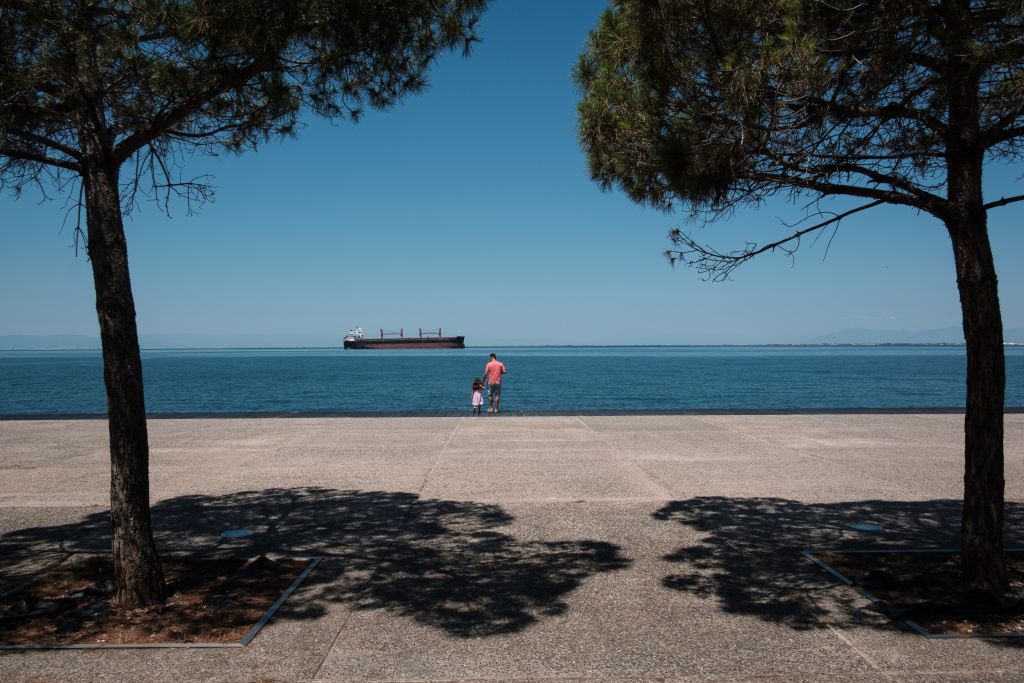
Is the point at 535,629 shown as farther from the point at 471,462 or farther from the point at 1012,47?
the point at 471,462

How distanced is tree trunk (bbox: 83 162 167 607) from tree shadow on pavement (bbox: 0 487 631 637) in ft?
3.39

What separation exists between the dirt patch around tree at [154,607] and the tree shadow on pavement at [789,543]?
2.89 meters

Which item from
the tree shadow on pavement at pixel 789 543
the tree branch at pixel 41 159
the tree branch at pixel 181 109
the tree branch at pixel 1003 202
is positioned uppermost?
the tree branch at pixel 181 109

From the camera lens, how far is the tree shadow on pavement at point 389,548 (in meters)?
4.70

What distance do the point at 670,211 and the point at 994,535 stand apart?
3.23 m

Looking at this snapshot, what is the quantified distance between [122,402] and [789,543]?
5.26 metres

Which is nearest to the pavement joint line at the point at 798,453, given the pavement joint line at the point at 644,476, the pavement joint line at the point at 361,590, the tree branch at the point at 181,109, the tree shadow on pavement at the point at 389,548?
the pavement joint line at the point at 644,476

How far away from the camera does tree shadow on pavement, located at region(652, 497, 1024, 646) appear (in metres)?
A: 4.62

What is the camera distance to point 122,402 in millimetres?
4676

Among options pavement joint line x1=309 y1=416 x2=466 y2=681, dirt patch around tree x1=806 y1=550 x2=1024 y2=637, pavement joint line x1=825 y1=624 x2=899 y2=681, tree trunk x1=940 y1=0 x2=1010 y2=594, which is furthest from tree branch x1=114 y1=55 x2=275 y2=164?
dirt patch around tree x1=806 y1=550 x2=1024 y2=637

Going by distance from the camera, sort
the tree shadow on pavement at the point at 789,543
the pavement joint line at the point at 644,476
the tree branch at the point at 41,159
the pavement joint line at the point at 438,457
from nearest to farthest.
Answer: the tree shadow on pavement at the point at 789,543
the tree branch at the point at 41,159
the pavement joint line at the point at 644,476
the pavement joint line at the point at 438,457

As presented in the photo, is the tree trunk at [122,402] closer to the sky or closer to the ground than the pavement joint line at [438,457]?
closer to the sky

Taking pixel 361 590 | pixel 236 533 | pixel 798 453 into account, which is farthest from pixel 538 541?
pixel 798 453

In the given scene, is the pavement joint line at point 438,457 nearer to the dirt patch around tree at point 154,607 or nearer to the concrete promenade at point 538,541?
the concrete promenade at point 538,541
